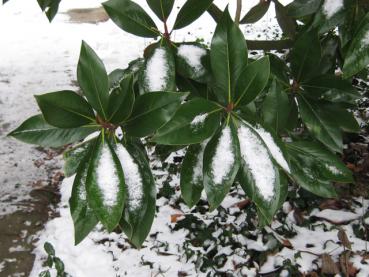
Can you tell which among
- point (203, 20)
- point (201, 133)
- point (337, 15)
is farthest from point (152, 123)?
point (203, 20)

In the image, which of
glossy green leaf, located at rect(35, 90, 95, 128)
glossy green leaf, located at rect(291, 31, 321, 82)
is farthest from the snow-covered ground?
glossy green leaf, located at rect(35, 90, 95, 128)

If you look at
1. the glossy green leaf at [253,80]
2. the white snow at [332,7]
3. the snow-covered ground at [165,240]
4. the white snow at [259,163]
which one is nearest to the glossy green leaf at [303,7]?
the white snow at [332,7]

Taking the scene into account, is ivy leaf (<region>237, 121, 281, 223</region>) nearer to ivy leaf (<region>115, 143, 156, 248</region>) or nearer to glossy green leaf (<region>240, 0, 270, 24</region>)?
ivy leaf (<region>115, 143, 156, 248</region>)

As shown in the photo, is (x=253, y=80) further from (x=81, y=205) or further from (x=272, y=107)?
(x=81, y=205)

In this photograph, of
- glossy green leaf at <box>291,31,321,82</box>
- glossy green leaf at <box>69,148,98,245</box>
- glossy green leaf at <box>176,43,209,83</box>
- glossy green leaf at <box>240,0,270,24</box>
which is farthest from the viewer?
glossy green leaf at <box>240,0,270,24</box>

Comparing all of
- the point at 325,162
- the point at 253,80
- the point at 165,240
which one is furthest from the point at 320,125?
the point at 165,240

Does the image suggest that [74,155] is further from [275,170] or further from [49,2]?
[49,2]
